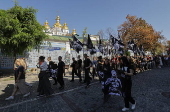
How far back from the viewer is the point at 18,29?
9828mm

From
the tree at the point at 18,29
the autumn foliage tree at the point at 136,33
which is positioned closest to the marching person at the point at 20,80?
the tree at the point at 18,29

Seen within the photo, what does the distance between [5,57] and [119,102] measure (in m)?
13.6

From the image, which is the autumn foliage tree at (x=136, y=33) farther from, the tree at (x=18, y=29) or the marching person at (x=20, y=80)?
the marching person at (x=20, y=80)

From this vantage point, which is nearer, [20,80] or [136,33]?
[20,80]

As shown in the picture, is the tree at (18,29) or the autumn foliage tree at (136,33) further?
the autumn foliage tree at (136,33)

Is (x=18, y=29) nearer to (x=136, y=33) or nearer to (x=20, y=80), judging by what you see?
(x=20, y=80)

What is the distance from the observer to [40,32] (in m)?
11.5

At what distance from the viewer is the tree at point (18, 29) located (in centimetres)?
938

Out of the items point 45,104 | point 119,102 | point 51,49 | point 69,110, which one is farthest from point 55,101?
point 51,49

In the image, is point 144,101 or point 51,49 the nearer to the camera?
point 144,101

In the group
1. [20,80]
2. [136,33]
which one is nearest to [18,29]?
[20,80]

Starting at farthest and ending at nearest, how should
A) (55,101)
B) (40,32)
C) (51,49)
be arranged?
(51,49) < (40,32) < (55,101)

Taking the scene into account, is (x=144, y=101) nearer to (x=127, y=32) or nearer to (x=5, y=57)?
(x=5, y=57)

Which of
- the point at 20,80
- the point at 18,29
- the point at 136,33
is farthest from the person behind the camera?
the point at 136,33
